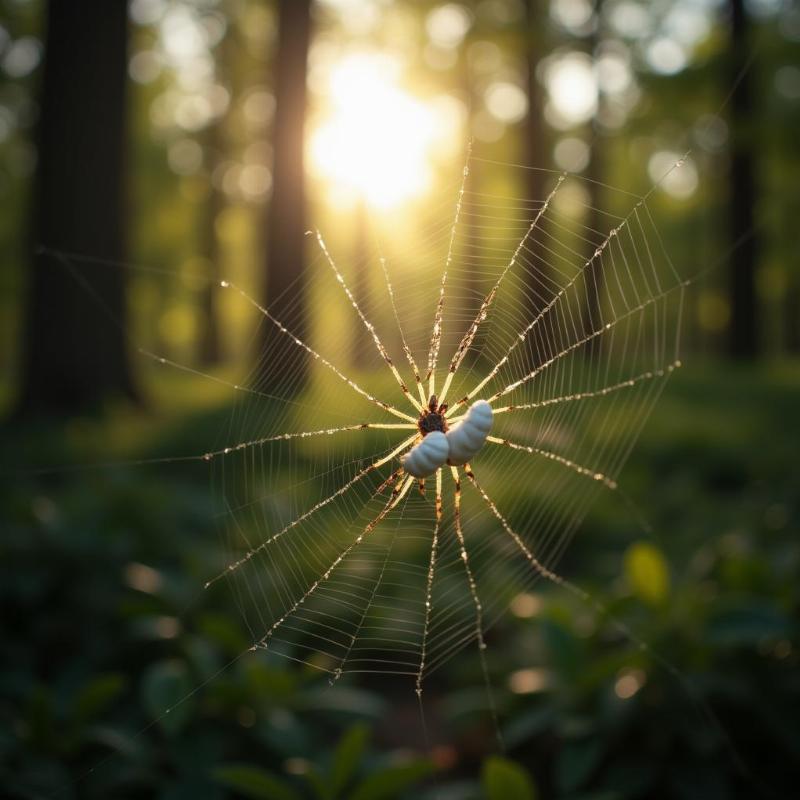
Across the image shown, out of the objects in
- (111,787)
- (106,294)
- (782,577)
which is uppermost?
(106,294)

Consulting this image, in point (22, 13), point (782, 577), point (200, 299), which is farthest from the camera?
point (200, 299)

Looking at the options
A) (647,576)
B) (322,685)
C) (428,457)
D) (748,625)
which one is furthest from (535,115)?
(428,457)

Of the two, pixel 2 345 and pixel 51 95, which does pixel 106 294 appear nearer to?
pixel 51 95

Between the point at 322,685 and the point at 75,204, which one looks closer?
the point at 322,685

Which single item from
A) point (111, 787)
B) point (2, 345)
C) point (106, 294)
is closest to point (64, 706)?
point (111, 787)

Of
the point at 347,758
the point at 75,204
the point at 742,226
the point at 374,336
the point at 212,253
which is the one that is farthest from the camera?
the point at 212,253

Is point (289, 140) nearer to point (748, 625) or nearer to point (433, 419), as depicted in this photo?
point (433, 419)

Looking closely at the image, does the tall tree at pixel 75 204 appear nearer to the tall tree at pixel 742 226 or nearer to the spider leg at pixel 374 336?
the spider leg at pixel 374 336

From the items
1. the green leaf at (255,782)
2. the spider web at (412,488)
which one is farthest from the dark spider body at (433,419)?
the green leaf at (255,782)
